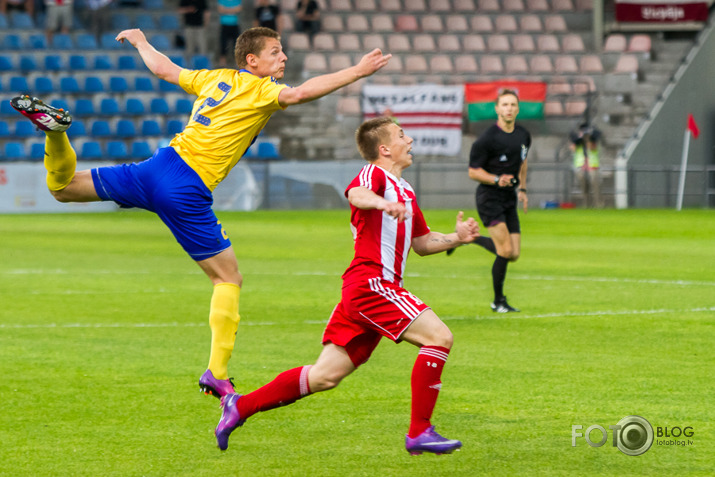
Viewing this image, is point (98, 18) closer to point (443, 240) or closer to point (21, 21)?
point (21, 21)

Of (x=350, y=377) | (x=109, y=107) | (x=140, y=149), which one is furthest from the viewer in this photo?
(x=109, y=107)

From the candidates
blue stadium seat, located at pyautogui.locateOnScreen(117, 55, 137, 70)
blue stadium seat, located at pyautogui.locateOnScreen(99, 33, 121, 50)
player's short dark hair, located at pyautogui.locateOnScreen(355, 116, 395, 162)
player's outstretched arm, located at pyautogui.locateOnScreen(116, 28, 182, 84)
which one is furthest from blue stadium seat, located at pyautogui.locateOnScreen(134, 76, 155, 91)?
player's short dark hair, located at pyautogui.locateOnScreen(355, 116, 395, 162)

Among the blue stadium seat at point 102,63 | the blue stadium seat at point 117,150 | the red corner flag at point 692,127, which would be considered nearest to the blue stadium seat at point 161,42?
the blue stadium seat at point 102,63

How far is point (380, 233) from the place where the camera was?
18.5 ft

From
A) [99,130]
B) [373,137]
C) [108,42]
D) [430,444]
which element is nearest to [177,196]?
[373,137]

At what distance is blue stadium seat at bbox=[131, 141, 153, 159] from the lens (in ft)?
103

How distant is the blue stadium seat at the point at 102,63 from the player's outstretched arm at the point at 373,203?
96.4 feet

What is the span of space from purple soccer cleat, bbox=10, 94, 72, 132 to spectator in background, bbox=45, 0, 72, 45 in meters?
27.9

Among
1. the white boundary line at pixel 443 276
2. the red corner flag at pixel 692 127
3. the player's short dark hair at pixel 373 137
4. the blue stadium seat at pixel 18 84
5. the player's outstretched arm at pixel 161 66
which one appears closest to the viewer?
the player's short dark hair at pixel 373 137

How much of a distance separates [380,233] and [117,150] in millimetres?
27036

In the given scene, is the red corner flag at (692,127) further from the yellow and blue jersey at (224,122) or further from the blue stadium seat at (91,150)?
the yellow and blue jersey at (224,122)

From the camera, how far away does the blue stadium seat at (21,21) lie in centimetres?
3366

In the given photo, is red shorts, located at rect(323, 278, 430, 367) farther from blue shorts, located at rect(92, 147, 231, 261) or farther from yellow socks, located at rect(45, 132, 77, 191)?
yellow socks, located at rect(45, 132, 77, 191)

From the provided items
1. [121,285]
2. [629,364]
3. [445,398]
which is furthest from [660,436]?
[121,285]
